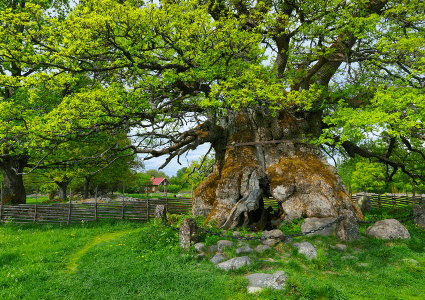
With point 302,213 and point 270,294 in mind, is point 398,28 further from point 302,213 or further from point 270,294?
point 270,294

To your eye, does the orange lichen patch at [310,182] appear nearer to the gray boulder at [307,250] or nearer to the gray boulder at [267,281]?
the gray boulder at [307,250]

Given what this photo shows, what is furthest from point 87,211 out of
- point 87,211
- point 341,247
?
point 341,247

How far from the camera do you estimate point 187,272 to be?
18.6 feet

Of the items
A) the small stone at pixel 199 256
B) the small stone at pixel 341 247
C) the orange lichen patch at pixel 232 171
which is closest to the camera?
the small stone at pixel 199 256

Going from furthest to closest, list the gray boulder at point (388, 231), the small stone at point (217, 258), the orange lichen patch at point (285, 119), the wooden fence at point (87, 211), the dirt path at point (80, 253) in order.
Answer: the wooden fence at point (87, 211) < the orange lichen patch at point (285, 119) < the gray boulder at point (388, 231) < the dirt path at point (80, 253) < the small stone at point (217, 258)

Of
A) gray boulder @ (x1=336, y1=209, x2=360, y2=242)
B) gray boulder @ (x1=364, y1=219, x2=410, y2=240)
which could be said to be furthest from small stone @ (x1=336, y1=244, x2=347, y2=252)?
gray boulder @ (x1=364, y1=219, x2=410, y2=240)

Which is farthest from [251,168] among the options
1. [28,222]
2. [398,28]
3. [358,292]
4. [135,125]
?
[28,222]

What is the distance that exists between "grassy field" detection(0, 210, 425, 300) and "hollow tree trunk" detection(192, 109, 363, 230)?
3.97 ft

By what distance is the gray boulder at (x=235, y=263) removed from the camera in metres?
5.81

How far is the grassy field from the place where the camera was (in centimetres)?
488

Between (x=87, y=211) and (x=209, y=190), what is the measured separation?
23.2ft

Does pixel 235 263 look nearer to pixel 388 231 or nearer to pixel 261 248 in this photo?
pixel 261 248

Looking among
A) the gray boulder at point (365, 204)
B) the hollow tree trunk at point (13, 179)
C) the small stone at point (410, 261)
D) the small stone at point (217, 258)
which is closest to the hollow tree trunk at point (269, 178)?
the small stone at point (217, 258)

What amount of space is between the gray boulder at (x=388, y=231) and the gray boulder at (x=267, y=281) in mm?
4327
